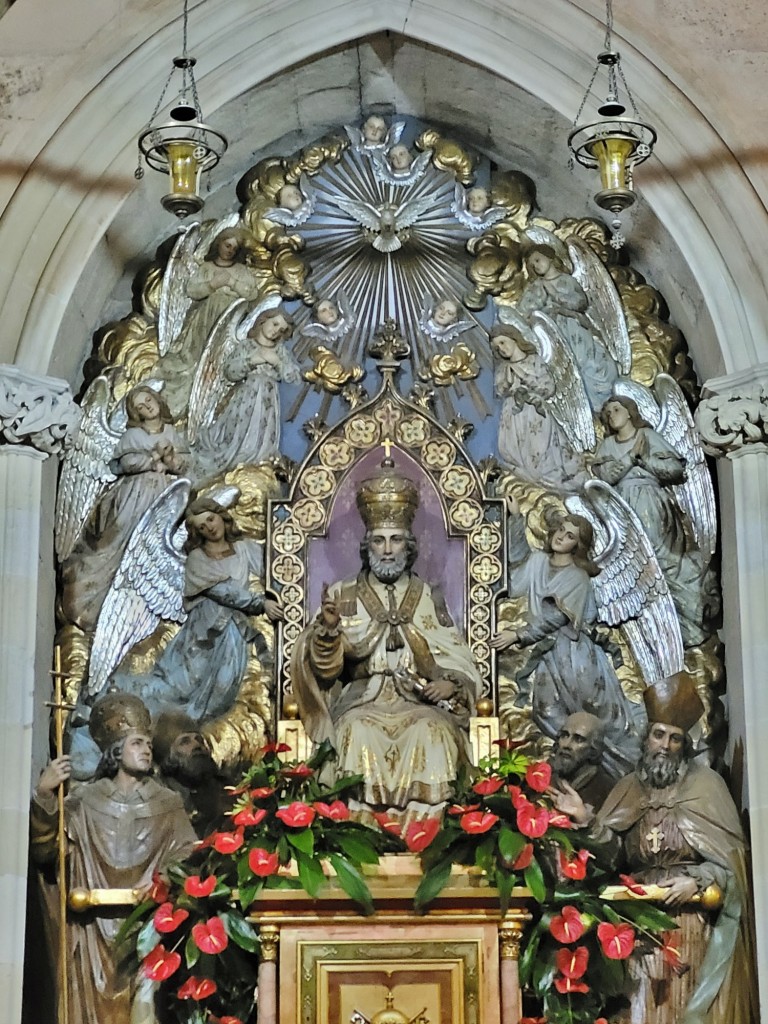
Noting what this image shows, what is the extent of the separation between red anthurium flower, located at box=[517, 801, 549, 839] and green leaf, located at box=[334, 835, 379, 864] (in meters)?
0.58

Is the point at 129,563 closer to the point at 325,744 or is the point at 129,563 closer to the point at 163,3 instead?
the point at 325,744

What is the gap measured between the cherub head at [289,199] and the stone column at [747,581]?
230 cm

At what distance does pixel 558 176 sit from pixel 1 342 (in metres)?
2.80

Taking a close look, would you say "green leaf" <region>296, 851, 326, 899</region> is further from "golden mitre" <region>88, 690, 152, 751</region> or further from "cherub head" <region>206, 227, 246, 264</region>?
"cherub head" <region>206, 227, 246, 264</region>

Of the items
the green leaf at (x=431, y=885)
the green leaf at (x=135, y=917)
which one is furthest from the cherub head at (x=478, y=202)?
the green leaf at (x=135, y=917)

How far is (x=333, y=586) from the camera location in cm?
988

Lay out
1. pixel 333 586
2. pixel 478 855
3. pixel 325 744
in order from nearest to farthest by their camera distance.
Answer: pixel 478 855
pixel 325 744
pixel 333 586

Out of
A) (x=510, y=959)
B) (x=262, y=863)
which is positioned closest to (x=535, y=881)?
(x=510, y=959)

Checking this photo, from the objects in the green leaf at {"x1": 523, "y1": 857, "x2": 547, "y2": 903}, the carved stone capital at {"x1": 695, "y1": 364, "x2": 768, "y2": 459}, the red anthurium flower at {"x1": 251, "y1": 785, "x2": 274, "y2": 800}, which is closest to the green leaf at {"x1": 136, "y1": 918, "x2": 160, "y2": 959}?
the red anthurium flower at {"x1": 251, "y1": 785, "x2": 274, "y2": 800}

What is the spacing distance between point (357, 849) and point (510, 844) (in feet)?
1.94

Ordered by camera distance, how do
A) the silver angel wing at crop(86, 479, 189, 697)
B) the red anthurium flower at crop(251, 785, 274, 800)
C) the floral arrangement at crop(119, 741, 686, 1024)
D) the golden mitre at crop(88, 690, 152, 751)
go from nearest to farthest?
1. the floral arrangement at crop(119, 741, 686, 1024)
2. the red anthurium flower at crop(251, 785, 274, 800)
3. the golden mitre at crop(88, 690, 152, 751)
4. the silver angel wing at crop(86, 479, 189, 697)

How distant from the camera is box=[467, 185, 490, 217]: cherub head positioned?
34.0 feet

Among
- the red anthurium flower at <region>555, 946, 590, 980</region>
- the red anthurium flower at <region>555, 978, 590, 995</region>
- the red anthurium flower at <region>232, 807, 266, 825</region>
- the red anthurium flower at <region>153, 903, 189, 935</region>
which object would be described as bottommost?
the red anthurium flower at <region>555, 978, 590, 995</region>

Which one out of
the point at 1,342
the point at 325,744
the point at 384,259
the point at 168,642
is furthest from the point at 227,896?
the point at 384,259
